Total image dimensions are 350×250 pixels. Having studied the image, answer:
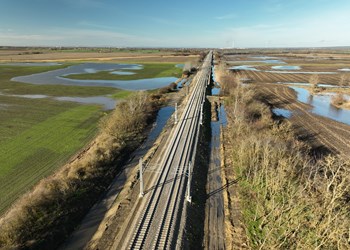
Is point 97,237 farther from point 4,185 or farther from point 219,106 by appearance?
point 219,106

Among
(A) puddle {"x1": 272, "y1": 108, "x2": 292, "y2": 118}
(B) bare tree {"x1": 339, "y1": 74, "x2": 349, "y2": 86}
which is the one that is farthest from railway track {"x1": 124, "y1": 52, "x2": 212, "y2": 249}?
(B) bare tree {"x1": 339, "y1": 74, "x2": 349, "y2": 86}

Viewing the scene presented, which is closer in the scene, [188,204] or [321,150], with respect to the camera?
[188,204]

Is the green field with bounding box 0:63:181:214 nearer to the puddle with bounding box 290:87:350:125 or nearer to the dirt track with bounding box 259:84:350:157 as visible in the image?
the dirt track with bounding box 259:84:350:157

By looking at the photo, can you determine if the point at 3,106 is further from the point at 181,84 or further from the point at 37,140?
the point at 181,84

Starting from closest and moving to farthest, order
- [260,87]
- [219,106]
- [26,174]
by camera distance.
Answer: [26,174] < [219,106] < [260,87]

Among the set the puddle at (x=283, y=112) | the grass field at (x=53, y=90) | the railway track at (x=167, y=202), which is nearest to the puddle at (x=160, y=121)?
the railway track at (x=167, y=202)

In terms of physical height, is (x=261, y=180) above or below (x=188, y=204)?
above

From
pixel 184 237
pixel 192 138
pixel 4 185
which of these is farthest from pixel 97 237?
pixel 192 138
